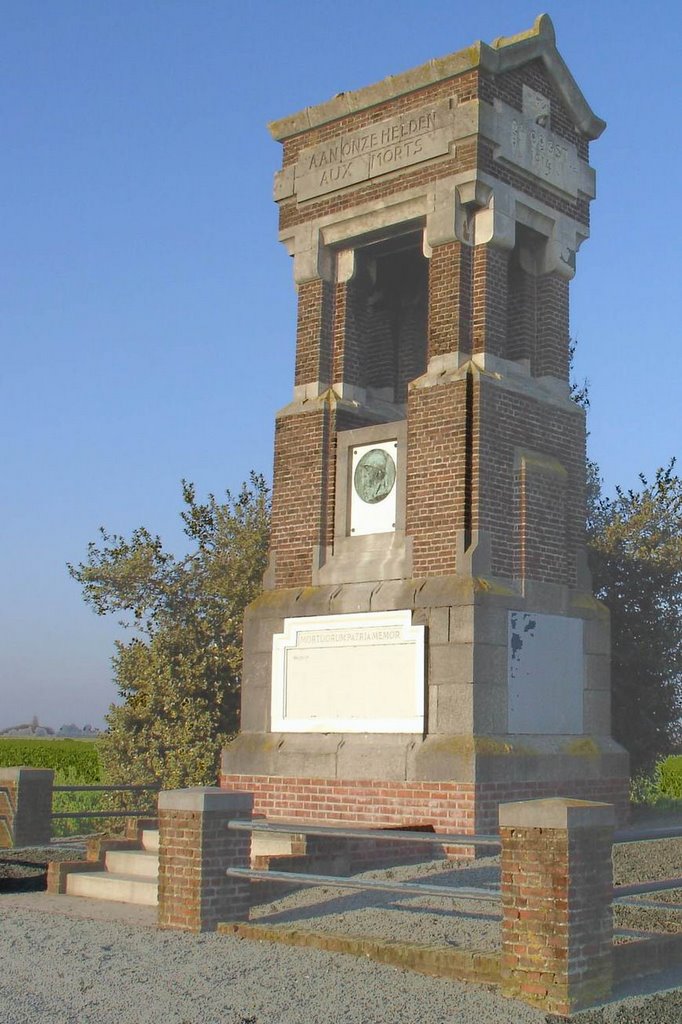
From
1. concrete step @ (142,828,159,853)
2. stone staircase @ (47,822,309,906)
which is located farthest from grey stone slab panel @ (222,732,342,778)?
concrete step @ (142,828,159,853)

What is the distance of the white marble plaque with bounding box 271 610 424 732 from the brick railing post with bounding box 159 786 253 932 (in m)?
4.71

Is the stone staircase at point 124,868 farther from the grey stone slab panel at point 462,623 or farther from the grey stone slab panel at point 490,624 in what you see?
the grey stone slab panel at point 490,624

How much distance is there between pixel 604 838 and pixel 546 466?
849cm

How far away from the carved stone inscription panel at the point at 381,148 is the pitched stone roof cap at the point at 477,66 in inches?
15.4

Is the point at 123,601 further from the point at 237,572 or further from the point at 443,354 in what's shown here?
the point at 443,354

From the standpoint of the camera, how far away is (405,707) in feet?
50.7

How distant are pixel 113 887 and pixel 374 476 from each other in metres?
6.69

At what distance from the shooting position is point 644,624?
819 inches

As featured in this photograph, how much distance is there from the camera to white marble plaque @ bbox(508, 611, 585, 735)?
15523mm

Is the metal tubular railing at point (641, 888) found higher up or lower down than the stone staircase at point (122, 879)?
higher up

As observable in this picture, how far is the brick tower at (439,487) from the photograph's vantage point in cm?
1530

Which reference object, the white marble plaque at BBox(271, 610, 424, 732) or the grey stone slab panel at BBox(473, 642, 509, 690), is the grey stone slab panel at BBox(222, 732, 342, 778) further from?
the grey stone slab panel at BBox(473, 642, 509, 690)

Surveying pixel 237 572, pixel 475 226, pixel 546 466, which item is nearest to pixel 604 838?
pixel 546 466

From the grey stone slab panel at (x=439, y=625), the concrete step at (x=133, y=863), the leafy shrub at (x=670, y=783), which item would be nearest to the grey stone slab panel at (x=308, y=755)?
the grey stone slab panel at (x=439, y=625)
